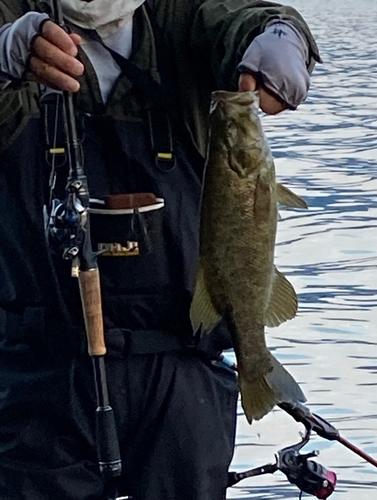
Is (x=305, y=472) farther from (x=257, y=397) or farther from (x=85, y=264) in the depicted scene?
(x=85, y=264)

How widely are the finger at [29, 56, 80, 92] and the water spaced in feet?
8.47

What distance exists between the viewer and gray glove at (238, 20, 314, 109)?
2898mm

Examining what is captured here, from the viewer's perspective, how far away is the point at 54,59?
2.96 m

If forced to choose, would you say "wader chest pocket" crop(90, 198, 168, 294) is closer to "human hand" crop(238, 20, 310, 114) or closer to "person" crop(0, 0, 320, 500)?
"person" crop(0, 0, 320, 500)

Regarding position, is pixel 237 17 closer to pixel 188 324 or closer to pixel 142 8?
pixel 142 8

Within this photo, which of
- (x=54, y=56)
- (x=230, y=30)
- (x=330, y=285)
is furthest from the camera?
(x=330, y=285)

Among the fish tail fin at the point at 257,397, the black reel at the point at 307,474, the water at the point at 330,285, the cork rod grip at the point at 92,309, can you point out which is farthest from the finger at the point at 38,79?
the water at the point at 330,285

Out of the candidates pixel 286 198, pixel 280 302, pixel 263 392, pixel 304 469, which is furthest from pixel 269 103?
pixel 304 469

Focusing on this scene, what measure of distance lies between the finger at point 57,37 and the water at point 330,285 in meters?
2.66

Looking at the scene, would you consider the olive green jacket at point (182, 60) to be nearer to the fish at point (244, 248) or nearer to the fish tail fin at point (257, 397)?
the fish at point (244, 248)

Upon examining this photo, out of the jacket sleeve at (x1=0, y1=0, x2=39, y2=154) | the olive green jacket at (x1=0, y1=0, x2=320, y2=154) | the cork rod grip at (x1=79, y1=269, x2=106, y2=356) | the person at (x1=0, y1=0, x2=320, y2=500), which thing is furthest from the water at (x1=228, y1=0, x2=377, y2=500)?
the jacket sleeve at (x1=0, y1=0, x2=39, y2=154)

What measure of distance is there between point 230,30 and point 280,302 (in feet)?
2.24

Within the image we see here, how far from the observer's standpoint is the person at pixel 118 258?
3.32 metres

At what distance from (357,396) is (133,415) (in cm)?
290
